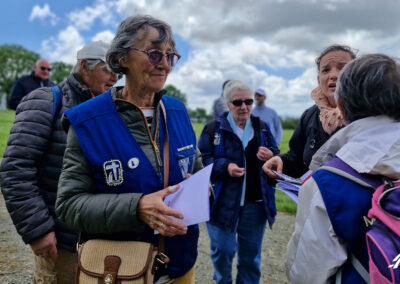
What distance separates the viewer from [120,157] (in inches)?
68.1

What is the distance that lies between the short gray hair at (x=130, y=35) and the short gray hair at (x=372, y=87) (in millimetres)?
1125

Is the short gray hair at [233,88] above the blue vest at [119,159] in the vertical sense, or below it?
above

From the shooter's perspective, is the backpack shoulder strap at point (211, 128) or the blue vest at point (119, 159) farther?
the backpack shoulder strap at point (211, 128)

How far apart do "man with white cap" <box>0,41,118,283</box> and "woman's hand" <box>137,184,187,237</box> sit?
103cm

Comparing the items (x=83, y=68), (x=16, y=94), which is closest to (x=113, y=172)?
(x=83, y=68)

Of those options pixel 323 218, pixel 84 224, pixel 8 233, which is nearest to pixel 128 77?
pixel 84 224

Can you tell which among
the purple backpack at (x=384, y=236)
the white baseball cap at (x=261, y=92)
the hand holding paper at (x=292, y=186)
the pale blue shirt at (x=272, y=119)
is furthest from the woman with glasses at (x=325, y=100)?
the white baseball cap at (x=261, y=92)

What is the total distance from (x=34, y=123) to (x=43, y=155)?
0.25 meters

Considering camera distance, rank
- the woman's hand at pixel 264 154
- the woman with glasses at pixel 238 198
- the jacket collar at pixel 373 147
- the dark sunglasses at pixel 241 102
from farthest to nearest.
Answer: the dark sunglasses at pixel 241 102, the woman with glasses at pixel 238 198, the woman's hand at pixel 264 154, the jacket collar at pixel 373 147

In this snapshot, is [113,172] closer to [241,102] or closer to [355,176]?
[355,176]

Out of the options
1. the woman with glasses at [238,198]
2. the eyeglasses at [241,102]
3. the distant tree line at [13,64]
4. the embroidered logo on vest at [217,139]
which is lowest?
the woman with glasses at [238,198]

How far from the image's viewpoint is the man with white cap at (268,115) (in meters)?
7.94

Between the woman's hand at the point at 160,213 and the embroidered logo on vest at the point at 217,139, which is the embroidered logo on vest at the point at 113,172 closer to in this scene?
the woman's hand at the point at 160,213

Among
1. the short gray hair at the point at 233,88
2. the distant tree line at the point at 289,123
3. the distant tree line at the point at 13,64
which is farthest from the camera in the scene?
the distant tree line at the point at 13,64
